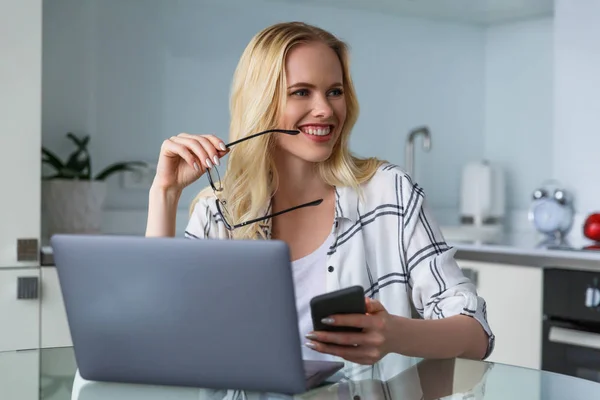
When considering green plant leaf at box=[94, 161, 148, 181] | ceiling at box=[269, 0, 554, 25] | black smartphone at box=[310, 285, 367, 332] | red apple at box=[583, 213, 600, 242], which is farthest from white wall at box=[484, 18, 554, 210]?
black smartphone at box=[310, 285, 367, 332]

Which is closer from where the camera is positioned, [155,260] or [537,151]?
[155,260]

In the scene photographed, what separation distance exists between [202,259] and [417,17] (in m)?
3.25

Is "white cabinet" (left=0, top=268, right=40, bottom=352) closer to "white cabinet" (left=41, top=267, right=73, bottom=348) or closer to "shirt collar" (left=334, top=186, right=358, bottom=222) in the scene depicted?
"white cabinet" (left=41, top=267, right=73, bottom=348)

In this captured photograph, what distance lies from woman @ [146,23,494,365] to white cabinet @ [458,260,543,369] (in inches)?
49.4

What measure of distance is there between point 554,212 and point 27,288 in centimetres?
186

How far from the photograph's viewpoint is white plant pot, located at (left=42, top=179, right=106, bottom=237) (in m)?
3.06

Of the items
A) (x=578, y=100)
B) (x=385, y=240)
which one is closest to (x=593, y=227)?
(x=578, y=100)

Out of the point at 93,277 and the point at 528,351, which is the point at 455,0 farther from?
the point at 93,277

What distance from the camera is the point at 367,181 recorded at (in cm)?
189

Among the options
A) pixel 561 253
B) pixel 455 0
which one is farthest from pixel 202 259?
pixel 455 0

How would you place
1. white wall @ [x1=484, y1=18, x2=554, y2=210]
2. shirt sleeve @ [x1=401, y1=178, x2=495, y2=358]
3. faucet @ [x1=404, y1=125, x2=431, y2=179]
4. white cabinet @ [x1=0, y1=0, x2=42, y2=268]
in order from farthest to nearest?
white wall @ [x1=484, y1=18, x2=554, y2=210], faucet @ [x1=404, y1=125, x2=431, y2=179], white cabinet @ [x1=0, y1=0, x2=42, y2=268], shirt sleeve @ [x1=401, y1=178, x2=495, y2=358]

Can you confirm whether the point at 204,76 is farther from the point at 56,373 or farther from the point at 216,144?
the point at 56,373

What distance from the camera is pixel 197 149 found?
1.65 meters

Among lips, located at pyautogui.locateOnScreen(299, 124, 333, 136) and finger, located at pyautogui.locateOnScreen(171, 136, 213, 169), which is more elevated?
lips, located at pyautogui.locateOnScreen(299, 124, 333, 136)
